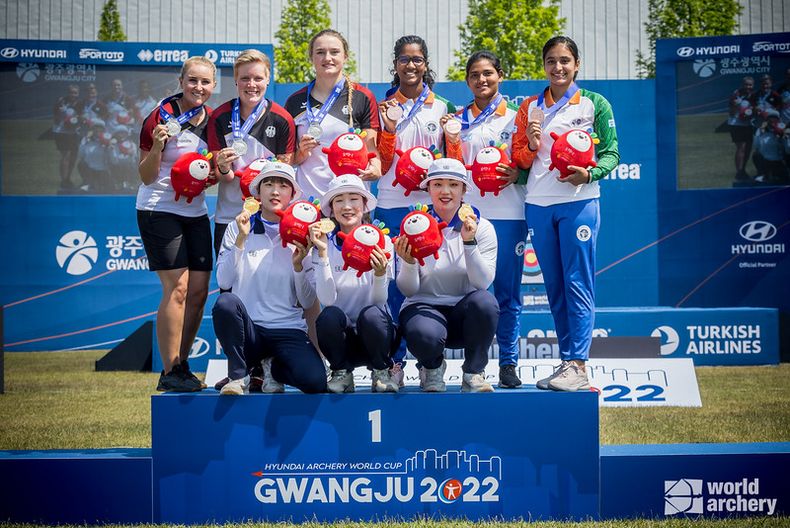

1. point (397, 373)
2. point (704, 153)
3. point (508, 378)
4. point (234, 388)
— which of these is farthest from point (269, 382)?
point (704, 153)

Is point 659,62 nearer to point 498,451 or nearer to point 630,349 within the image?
point 630,349

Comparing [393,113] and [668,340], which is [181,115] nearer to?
[393,113]

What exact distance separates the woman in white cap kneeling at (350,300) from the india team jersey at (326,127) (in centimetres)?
54

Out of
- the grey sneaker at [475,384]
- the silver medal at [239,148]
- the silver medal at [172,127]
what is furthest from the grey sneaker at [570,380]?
the silver medal at [172,127]

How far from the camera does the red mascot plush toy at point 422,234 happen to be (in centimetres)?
406

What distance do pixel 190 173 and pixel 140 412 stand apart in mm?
2976

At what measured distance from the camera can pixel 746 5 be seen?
1966cm

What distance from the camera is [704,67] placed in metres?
10.8

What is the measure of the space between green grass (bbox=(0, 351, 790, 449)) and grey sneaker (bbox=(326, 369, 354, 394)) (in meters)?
2.04

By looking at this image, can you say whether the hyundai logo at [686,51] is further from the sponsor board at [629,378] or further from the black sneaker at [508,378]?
the black sneaker at [508,378]

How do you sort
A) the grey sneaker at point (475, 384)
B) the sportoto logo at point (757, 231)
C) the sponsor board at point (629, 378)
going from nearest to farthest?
the grey sneaker at point (475, 384)
the sponsor board at point (629, 378)
the sportoto logo at point (757, 231)

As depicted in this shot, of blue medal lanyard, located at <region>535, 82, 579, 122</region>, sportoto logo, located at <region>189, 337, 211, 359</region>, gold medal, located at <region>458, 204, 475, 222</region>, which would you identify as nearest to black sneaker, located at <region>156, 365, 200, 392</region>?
gold medal, located at <region>458, 204, 475, 222</region>

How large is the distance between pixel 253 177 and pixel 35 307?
26.4 feet

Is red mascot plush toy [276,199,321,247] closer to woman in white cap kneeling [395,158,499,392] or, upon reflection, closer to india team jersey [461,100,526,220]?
woman in white cap kneeling [395,158,499,392]
